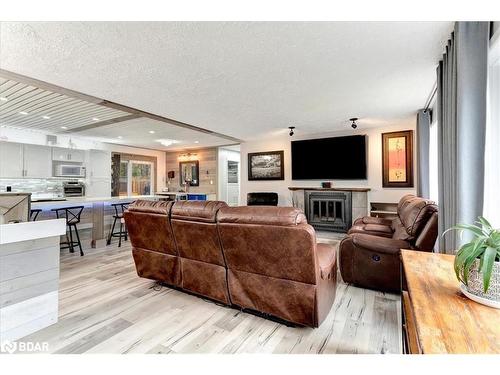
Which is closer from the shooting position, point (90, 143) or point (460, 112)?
point (460, 112)

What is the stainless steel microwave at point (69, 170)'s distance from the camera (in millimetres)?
5980

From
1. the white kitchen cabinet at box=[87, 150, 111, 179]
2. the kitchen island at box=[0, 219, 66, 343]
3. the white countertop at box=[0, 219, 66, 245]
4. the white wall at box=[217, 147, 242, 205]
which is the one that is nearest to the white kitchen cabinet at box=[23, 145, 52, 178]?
the white kitchen cabinet at box=[87, 150, 111, 179]

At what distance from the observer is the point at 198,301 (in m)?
2.47

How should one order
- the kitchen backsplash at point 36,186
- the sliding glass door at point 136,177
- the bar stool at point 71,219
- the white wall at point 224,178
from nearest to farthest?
the bar stool at point 71,219 < the kitchen backsplash at point 36,186 < the sliding glass door at point 136,177 < the white wall at point 224,178

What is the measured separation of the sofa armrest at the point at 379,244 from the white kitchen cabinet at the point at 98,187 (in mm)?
6874

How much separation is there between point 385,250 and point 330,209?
11.5ft

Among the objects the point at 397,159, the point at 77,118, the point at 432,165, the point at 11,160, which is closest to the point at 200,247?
the point at 432,165

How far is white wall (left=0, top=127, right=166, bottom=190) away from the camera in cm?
542

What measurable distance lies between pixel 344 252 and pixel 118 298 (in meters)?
2.50

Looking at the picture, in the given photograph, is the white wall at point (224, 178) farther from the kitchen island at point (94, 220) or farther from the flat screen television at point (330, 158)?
the kitchen island at point (94, 220)

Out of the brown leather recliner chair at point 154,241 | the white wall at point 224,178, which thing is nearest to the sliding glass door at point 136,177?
the white wall at point 224,178
